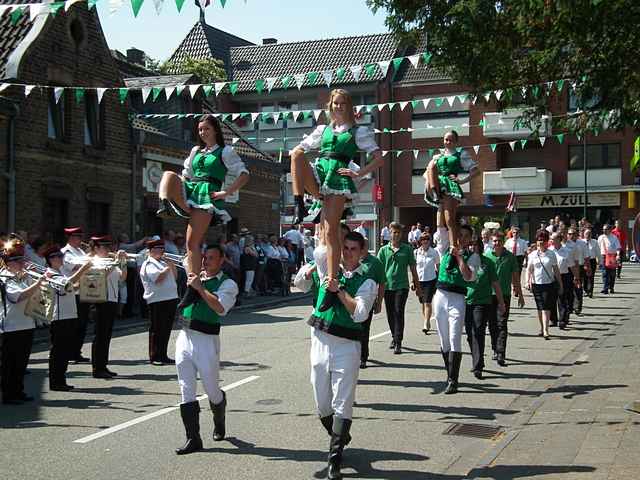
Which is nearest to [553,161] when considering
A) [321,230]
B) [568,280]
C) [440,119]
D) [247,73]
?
[440,119]

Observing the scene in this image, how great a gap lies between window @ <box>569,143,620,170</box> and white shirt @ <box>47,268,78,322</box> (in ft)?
131

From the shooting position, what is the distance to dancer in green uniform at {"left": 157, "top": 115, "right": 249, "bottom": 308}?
776 centimetres

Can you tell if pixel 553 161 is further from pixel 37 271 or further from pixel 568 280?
pixel 37 271

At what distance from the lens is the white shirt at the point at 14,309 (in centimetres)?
1012

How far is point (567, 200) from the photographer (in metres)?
47.4

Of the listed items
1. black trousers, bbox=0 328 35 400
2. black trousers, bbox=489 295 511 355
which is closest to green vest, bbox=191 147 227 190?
black trousers, bbox=0 328 35 400

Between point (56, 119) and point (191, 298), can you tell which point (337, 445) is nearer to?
point (191, 298)

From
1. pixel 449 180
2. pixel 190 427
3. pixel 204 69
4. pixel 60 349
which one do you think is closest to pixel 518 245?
pixel 449 180

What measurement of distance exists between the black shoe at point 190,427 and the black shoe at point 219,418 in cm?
33

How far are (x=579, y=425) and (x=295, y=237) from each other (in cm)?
2294

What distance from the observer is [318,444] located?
7852mm

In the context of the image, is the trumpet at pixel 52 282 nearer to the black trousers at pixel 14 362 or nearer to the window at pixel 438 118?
the black trousers at pixel 14 362

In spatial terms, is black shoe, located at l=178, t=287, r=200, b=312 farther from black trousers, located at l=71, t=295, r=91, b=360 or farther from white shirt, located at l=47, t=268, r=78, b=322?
black trousers, located at l=71, t=295, r=91, b=360

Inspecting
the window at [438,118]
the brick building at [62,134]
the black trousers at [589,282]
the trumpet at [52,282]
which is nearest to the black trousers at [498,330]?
the trumpet at [52,282]
